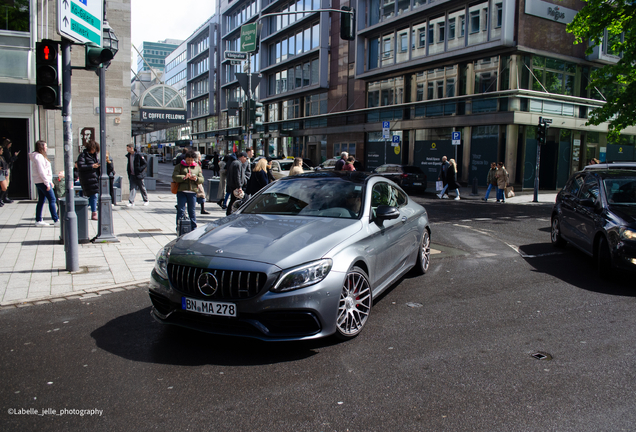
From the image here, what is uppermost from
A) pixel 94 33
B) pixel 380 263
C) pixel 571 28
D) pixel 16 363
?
pixel 571 28

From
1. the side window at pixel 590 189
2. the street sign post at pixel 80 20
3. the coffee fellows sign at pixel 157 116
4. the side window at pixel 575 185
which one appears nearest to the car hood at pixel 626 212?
the side window at pixel 590 189

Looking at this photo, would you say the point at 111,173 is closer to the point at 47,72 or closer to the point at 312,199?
the point at 47,72

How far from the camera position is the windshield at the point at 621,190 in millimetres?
7465

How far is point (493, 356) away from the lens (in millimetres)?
4133

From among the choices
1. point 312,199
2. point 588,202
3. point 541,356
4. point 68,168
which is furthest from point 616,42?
point 68,168

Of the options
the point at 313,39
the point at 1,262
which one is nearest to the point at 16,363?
the point at 1,262

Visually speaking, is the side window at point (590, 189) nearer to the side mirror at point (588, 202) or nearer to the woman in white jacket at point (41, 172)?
the side mirror at point (588, 202)

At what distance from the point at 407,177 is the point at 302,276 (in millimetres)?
22097

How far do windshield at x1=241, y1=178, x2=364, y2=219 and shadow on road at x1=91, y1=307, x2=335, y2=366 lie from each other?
1.49 meters

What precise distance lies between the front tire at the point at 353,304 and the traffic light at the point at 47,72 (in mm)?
5001

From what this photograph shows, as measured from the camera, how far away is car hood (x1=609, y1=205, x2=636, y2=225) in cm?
671

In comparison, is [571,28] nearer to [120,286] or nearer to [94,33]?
[94,33]

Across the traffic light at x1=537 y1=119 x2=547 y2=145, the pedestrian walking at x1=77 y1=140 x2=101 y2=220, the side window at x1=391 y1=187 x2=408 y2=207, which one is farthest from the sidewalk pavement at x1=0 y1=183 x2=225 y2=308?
the traffic light at x1=537 y1=119 x2=547 y2=145

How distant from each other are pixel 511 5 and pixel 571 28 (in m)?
6.91
